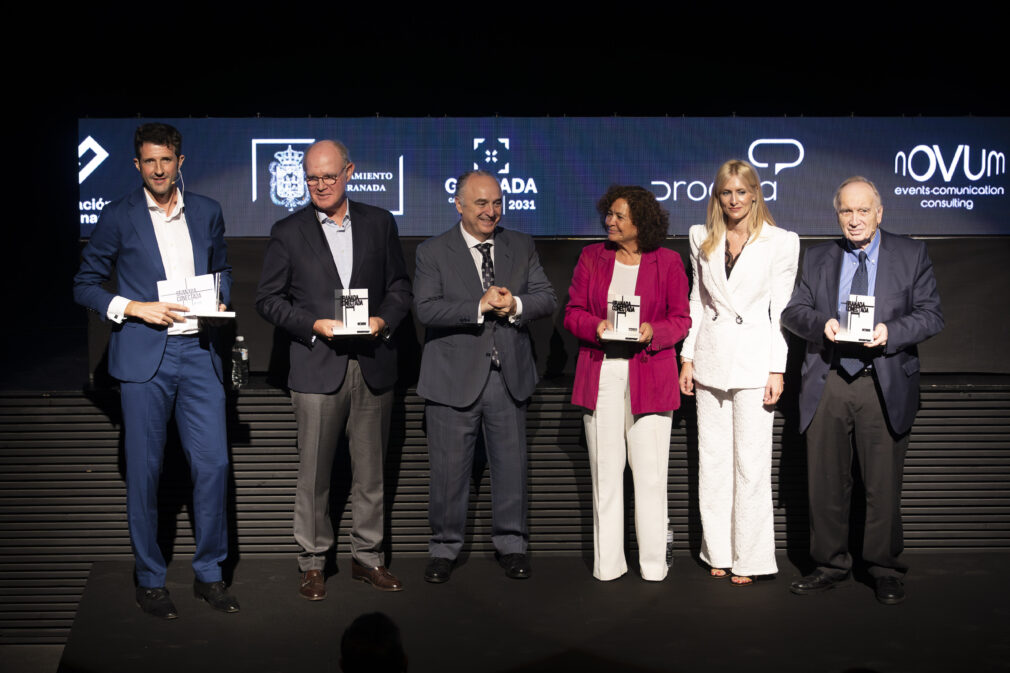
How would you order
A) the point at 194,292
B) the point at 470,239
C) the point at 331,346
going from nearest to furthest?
1. the point at 194,292
2. the point at 331,346
3. the point at 470,239

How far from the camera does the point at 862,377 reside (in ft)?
13.1

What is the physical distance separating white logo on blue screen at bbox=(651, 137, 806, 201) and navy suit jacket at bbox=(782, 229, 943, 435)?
119 cm

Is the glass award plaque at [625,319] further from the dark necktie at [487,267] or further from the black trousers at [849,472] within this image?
the black trousers at [849,472]

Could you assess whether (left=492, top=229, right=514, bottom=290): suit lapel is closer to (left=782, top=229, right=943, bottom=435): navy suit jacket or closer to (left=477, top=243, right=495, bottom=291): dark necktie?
(left=477, top=243, right=495, bottom=291): dark necktie

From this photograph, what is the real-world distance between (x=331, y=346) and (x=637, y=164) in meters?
2.09

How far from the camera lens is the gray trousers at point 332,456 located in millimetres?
3951

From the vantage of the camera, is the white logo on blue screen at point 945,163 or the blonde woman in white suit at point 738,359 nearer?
the blonde woman in white suit at point 738,359

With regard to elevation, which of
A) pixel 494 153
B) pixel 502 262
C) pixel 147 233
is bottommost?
pixel 502 262

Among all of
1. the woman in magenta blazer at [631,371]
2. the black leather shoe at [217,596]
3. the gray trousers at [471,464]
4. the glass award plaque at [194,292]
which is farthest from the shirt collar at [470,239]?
the black leather shoe at [217,596]

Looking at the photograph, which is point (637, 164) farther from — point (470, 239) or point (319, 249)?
point (319, 249)

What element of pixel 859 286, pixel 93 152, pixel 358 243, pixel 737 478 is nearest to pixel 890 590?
pixel 737 478

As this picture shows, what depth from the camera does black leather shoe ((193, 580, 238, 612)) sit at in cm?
387

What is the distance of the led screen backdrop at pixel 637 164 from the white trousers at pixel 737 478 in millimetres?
1416

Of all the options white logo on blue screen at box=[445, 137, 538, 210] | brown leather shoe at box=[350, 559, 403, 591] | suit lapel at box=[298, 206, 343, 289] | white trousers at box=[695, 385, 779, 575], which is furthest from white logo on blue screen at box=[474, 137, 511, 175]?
brown leather shoe at box=[350, 559, 403, 591]
